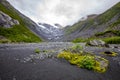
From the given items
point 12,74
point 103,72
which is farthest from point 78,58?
point 12,74

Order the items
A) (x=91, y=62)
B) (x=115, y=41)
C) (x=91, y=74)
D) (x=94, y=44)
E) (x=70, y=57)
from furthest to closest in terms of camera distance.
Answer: (x=115, y=41)
(x=94, y=44)
(x=70, y=57)
(x=91, y=62)
(x=91, y=74)

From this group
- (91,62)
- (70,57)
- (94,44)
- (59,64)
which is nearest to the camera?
(91,62)

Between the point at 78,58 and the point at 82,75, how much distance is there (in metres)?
9.06

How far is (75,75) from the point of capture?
28531 millimetres

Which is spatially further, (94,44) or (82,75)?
(94,44)

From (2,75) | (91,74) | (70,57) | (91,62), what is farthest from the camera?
(70,57)

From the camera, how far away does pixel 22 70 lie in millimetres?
30578

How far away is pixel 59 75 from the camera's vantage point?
28.4 m

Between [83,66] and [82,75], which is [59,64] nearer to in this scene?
[83,66]

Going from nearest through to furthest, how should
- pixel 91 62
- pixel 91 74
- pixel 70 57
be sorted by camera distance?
pixel 91 74, pixel 91 62, pixel 70 57

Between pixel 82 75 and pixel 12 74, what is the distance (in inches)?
469

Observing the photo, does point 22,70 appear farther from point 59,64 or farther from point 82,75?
point 82,75

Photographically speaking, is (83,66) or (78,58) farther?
(78,58)

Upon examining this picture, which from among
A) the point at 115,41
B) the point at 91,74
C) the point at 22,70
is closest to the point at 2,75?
the point at 22,70
